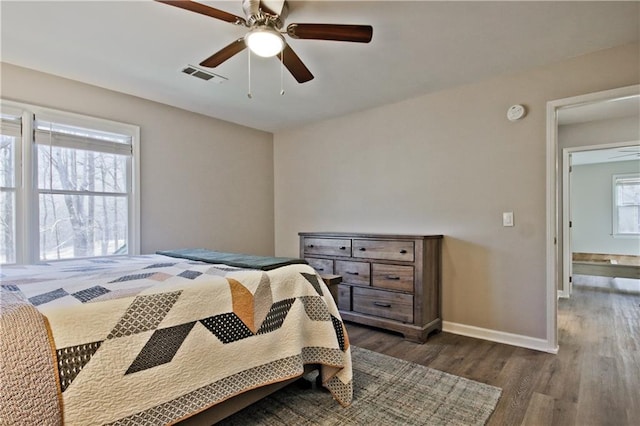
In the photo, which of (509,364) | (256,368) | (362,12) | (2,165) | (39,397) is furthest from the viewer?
(2,165)

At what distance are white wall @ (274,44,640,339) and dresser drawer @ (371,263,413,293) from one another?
0.50m

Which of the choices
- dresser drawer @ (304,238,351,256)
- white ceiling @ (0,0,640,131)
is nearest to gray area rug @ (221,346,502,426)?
dresser drawer @ (304,238,351,256)

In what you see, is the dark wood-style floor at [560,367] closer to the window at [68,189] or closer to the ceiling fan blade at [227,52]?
the ceiling fan blade at [227,52]

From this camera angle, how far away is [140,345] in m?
1.20

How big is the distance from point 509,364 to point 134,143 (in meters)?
3.84

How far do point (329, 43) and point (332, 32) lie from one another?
Answer: 584mm

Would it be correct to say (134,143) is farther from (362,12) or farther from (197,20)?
(362,12)

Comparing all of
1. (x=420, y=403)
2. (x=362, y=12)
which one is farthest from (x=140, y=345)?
(x=362, y=12)

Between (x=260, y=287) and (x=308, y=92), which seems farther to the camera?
(x=308, y=92)

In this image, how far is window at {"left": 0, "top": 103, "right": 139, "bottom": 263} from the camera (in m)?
2.60

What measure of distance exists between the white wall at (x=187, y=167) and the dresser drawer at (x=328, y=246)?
1.06 m

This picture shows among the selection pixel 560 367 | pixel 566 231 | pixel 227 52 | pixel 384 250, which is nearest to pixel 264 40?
pixel 227 52

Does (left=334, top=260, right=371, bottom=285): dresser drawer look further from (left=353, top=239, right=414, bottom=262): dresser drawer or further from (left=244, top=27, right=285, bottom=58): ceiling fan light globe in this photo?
(left=244, top=27, right=285, bottom=58): ceiling fan light globe

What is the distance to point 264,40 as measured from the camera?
178 cm
